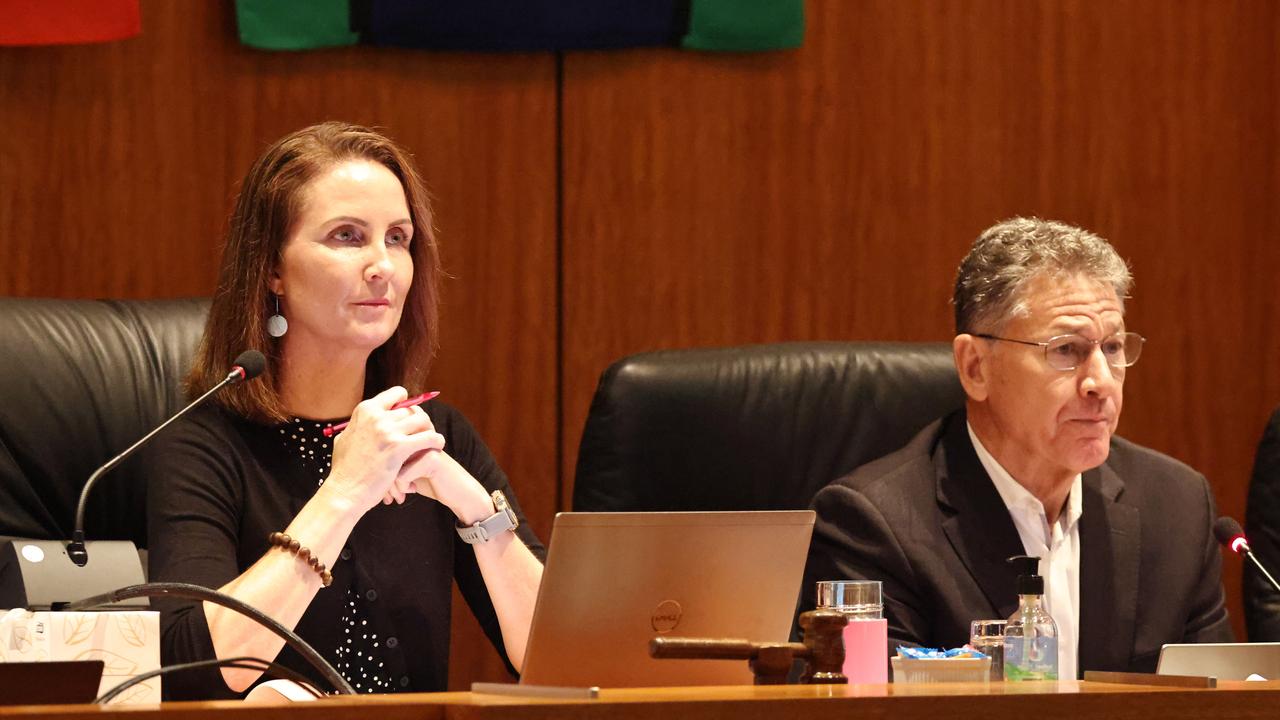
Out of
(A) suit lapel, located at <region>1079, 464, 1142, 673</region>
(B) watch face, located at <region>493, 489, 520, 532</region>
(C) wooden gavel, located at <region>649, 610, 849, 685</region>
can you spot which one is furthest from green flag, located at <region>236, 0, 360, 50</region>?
(C) wooden gavel, located at <region>649, 610, 849, 685</region>

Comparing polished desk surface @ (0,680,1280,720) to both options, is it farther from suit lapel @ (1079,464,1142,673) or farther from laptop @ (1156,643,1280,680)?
suit lapel @ (1079,464,1142,673)

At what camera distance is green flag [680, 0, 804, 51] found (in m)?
3.18

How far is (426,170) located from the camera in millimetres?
3148

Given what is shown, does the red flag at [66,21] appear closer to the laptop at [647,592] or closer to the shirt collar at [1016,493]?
the shirt collar at [1016,493]

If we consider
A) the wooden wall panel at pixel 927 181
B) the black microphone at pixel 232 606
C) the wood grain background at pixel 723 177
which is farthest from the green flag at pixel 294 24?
the black microphone at pixel 232 606

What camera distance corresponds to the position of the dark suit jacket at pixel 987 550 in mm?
2367

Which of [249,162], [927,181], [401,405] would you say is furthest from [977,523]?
[249,162]

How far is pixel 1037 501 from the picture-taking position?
249cm

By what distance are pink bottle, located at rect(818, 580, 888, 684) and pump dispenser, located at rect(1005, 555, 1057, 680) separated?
0.44 ft

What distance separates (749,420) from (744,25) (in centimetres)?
97

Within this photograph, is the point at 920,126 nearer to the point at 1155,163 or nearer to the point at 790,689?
the point at 1155,163

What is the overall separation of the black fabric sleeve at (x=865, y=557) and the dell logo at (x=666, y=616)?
0.81 m

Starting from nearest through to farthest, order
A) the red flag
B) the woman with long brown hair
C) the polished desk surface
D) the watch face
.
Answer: the polished desk surface, the woman with long brown hair, the watch face, the red flag

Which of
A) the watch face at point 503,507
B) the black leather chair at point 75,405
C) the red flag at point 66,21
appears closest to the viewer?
the watch face at point 503,507
